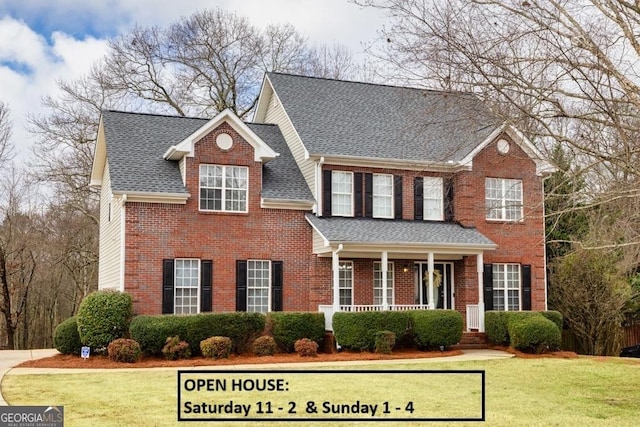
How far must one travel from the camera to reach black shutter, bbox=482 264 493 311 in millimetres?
25469

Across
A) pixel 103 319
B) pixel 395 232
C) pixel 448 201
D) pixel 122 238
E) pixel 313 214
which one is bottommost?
pixel 103 319

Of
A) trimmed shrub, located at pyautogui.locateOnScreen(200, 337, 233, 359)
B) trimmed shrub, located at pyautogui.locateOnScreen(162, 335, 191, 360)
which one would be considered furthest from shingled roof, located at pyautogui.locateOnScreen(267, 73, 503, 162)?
trimmed shrub, located at pyautogui.locateOnScreen(162, 335, 191, 360)

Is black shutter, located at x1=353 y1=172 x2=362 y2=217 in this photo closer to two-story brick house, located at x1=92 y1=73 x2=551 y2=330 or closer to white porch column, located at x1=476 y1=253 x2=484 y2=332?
two-story brick house, located at x1=92 y1=73 x2=551 y2=330

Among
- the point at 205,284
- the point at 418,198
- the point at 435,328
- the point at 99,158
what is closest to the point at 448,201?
the point at 418,198

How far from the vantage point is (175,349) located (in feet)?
66.6

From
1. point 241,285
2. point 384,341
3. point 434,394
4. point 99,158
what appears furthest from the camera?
point 99,158

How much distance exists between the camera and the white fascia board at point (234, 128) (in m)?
23.0

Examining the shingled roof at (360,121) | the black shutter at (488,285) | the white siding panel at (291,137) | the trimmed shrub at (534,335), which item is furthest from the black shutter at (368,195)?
the trimmed shrub at (534,335)

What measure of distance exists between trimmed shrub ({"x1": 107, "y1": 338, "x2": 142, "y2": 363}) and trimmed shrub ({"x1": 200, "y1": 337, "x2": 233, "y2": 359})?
68.2 inches

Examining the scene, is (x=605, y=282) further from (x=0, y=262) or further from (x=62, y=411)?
(x=0, y=262)

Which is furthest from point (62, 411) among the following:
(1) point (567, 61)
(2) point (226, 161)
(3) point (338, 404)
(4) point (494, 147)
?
(4) point (494, 147)

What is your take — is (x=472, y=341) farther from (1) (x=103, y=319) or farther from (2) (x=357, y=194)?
(1) (x=103, y=319)

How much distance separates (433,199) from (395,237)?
3.36m

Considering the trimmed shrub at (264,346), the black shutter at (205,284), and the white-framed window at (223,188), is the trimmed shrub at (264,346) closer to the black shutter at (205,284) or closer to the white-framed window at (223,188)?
the black shutter at (205,284)
